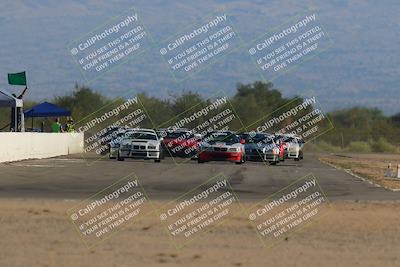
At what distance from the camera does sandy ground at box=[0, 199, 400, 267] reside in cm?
1232

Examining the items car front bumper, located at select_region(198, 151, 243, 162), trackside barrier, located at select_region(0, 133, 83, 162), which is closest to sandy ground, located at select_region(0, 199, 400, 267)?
trackside barrier, located at select_region(0, 133, 83, 162)

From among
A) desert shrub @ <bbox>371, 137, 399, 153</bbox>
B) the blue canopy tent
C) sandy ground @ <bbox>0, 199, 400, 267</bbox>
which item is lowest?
desert shrub @ <bbox>371, 137, 399, 153</bbox>

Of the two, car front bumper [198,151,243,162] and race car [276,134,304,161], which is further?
race car [276,134,304,161]

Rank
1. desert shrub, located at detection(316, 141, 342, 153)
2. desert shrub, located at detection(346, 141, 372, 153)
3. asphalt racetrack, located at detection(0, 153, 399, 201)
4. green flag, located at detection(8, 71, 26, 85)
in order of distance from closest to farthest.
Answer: asphalt racetrack, located at detection(0, 153, 399, 201), green flag, located at detection(8, 71, 26, 85), desert shrub, located at detection(316, 141, 342, 153), desert shrub, located at detection(346, 141, 372, 153)

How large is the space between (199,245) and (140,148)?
96.4ft

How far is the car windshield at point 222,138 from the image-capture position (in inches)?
1715

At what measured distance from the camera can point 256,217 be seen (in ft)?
58.2

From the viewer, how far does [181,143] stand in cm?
5150

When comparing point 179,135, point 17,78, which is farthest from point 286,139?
point 17,78

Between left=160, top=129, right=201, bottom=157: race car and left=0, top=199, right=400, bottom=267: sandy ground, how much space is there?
33.3m

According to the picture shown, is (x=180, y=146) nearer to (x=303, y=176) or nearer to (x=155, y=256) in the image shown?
(x=303, y=176)

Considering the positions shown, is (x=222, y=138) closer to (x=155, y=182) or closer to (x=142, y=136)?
(x=142, y=136)

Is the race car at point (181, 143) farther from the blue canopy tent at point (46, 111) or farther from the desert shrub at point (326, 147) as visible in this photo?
the desert shrub at point (326, 147)

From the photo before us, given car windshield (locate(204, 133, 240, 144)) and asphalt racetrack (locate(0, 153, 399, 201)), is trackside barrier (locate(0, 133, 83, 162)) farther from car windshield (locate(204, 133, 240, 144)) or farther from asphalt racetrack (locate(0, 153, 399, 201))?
car windshield (locate(204, 133, 240, 144))
